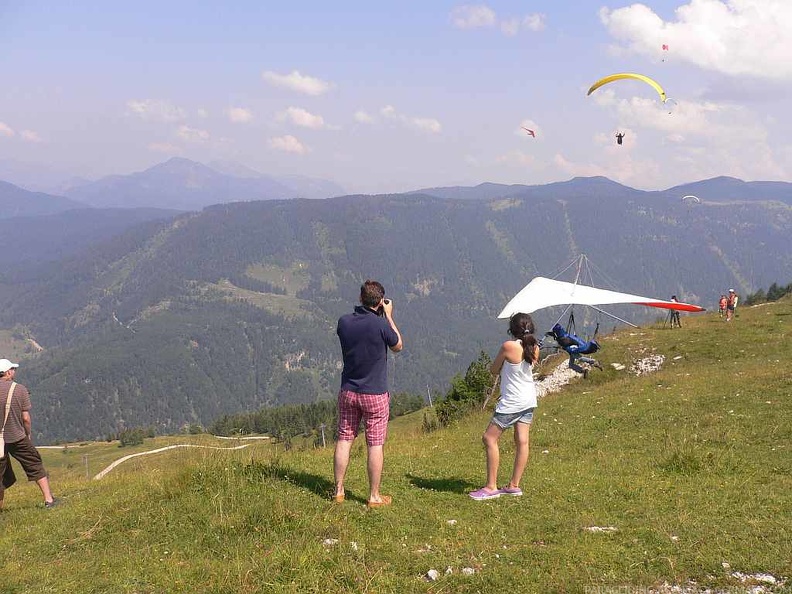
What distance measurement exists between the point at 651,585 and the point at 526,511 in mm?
2611

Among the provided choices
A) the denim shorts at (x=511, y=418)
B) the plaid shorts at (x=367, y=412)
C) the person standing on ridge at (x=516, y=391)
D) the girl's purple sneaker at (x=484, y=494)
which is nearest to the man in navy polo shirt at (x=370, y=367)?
the plaid shorts at (x=367, y=412)

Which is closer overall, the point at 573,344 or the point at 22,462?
the point at 22,462

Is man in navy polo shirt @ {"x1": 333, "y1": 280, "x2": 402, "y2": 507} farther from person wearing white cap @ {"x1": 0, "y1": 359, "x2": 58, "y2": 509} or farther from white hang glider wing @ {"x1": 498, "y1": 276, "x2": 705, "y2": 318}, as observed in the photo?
white hang glider wing @ {"x1": 498, "y1": 276, "x2": 705, "y2": 318}

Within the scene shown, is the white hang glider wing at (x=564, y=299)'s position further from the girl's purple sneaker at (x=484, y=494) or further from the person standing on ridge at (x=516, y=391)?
the girl's purple sneaker at (x=484, y=494)

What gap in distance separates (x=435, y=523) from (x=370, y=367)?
2.41m

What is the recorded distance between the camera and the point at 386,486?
936 cm

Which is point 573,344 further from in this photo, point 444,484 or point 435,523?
point 435,523

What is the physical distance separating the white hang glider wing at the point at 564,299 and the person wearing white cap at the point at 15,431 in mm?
13047

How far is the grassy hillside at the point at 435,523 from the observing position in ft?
19.2

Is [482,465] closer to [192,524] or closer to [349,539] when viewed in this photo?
[349,539]

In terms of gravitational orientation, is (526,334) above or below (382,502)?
above

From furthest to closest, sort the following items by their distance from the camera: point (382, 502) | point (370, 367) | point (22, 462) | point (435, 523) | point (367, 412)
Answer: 1. point (22, 462)
2. point (382, 502)
3. point (367, 412)
4. point (370, 367)
5. point (435, 523)

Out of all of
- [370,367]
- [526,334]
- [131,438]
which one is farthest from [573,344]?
[131,438]

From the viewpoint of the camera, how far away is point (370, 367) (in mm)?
7734
